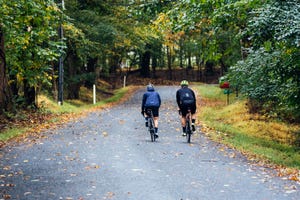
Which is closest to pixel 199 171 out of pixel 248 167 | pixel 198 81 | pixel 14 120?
pixel 248 167

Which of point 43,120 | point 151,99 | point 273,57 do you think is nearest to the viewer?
point 151,99

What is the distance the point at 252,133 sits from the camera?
65.5ft

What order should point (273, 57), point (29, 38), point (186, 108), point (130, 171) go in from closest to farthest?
point (130, 171) → point (186, 108) → point (273, 57) → point (29, 38)

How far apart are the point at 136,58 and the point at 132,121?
40.8 meters

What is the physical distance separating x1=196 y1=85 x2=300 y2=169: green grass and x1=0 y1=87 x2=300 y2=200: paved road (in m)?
0.99

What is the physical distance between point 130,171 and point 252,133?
36.0 ft

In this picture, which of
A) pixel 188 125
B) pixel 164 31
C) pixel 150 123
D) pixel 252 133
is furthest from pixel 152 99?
pixel 164 31

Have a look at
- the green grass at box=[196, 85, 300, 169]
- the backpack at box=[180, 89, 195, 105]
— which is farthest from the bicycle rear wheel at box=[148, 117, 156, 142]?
the green grass at box=[196, 85, 300, 169]

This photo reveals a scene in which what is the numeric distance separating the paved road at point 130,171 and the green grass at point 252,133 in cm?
99

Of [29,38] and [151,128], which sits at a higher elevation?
[29,38]

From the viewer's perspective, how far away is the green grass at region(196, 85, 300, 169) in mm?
13731

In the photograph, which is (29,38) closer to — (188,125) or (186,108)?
(186,108)

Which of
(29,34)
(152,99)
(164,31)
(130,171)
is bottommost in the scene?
(130,171)

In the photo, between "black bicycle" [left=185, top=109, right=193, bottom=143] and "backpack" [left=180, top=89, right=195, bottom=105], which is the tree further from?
"black bicycle" [left=185, top=109, right=193, bottom=143]
